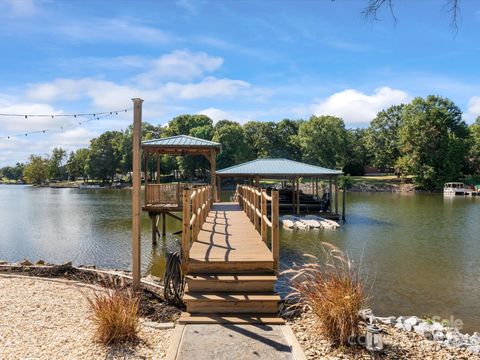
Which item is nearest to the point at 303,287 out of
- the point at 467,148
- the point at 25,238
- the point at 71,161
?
the point at 25,238

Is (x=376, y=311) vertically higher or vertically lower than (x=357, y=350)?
lower

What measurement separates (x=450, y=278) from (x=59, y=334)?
10.7 meters

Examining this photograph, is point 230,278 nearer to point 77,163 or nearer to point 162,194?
point 162,194

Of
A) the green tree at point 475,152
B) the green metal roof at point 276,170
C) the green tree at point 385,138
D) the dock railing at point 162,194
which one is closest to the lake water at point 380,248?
the dock railing at point 162,194

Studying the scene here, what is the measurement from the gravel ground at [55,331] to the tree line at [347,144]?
50182 mm

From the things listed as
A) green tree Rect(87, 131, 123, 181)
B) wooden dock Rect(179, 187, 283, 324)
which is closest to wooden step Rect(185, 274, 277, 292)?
wooden dock Rect(179, 187, 283, 324)

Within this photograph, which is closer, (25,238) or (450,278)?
(450,278)

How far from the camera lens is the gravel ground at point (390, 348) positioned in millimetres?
4816

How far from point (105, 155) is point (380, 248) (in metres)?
70.1

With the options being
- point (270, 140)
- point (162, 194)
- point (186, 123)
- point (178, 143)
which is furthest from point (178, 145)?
point (270, 140)

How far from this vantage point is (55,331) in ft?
17.7

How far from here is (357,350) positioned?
486 centimetres

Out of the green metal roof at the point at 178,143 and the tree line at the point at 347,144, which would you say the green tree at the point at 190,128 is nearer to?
the tree line at the point at 347,144

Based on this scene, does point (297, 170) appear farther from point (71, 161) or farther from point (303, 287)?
point (71, 161)
